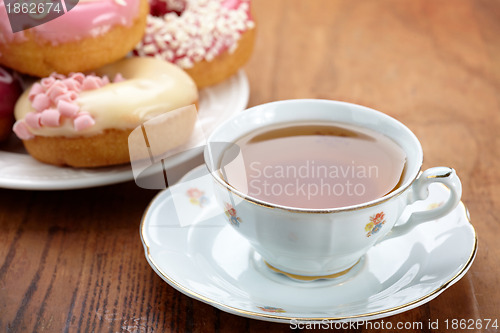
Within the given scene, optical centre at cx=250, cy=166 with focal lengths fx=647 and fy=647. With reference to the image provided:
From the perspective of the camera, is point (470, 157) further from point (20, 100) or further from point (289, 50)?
point (20, 100)

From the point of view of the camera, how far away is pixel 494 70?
149 cm

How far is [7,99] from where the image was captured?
1144 mm

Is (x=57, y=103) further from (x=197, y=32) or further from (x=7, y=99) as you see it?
(x=197, y=32)

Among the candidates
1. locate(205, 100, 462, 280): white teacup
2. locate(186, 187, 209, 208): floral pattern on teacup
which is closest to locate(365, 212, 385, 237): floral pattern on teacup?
locate(205, 100, 462, 280): white teacup

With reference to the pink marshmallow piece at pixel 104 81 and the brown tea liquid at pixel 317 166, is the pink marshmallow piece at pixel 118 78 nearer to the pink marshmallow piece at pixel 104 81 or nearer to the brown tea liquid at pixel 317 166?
the pink marshmallow piece at pixel 104 81

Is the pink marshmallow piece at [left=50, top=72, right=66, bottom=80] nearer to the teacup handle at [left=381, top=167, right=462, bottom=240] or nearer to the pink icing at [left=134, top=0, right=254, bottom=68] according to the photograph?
the pink icing at [left=134, top=0, right=254, bottom=68]

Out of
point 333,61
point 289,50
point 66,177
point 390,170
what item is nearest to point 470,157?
point 390,170

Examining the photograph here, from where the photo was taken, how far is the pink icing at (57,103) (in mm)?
1028

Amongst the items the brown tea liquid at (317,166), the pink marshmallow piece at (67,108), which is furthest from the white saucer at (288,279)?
the pink marshmallow piece at (67,108)

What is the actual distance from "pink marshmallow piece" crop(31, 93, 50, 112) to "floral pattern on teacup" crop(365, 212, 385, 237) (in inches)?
22.3

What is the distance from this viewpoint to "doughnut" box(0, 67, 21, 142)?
44.8 inches

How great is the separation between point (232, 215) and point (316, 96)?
25.7 inches

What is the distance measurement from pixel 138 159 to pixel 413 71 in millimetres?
733

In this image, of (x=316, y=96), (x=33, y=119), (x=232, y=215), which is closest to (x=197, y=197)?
(x=232, y=215)
